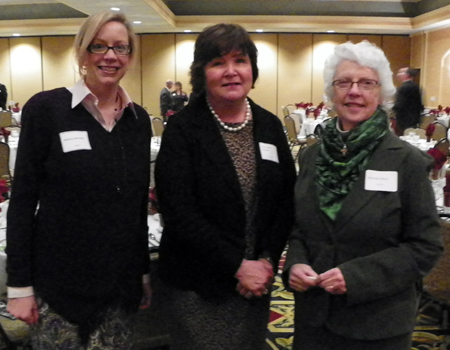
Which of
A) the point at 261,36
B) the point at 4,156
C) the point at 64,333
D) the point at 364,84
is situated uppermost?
the point at 261,36

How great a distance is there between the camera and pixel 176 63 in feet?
54.9

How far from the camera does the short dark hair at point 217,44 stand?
1655mm

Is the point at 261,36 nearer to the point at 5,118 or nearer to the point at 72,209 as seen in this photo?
the point at 5,118

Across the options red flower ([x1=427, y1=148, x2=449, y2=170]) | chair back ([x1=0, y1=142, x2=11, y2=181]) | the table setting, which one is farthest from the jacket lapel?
the table setting

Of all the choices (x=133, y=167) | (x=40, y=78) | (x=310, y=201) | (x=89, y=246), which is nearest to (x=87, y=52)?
(x=133, y=167)

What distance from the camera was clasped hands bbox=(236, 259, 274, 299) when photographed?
166cm

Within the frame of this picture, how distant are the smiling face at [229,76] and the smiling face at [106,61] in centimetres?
31

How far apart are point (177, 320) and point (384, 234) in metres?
0.84

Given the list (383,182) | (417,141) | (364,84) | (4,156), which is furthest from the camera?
(417,141)

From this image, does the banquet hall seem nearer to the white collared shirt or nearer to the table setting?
the table setting

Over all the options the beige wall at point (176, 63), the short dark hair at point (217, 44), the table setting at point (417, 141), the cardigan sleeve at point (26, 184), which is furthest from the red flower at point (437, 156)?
the beige wall at point (176, 63)

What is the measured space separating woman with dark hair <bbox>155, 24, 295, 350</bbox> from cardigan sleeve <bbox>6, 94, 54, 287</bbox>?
1.31 feet

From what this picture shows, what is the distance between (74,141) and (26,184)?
8.0 inches

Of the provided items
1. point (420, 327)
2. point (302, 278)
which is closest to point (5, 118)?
point (420, 327)
